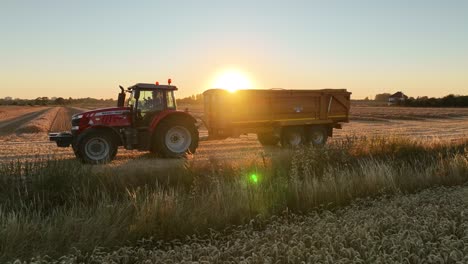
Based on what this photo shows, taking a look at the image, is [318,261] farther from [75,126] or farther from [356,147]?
[75,126]

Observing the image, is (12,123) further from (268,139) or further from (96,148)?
(96,148)

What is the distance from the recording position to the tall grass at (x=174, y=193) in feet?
18.9

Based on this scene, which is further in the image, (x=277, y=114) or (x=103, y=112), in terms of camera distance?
(x=277, y=114)

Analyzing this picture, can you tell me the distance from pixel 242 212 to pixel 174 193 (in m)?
1.56

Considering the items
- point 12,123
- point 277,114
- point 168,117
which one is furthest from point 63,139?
point 12,123

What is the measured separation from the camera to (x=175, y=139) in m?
13.2

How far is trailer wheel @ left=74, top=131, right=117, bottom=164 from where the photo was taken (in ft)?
38.0

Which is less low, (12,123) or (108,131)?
(108,131)

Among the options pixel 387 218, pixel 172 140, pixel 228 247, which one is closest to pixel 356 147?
pixel 172 140

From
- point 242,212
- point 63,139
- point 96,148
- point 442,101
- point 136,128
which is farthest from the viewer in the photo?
point 442,101

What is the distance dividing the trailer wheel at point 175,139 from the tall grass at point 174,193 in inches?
120

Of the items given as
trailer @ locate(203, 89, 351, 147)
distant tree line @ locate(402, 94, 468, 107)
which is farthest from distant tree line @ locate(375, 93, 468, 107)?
trailer @ locate(203, 89, 351, 147)

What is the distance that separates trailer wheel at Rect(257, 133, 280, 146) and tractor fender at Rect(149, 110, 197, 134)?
394 centimetres

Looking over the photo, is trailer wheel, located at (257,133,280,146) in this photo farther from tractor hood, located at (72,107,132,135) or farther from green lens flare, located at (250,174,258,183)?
green lens flare, located at (250,174,258,183)
